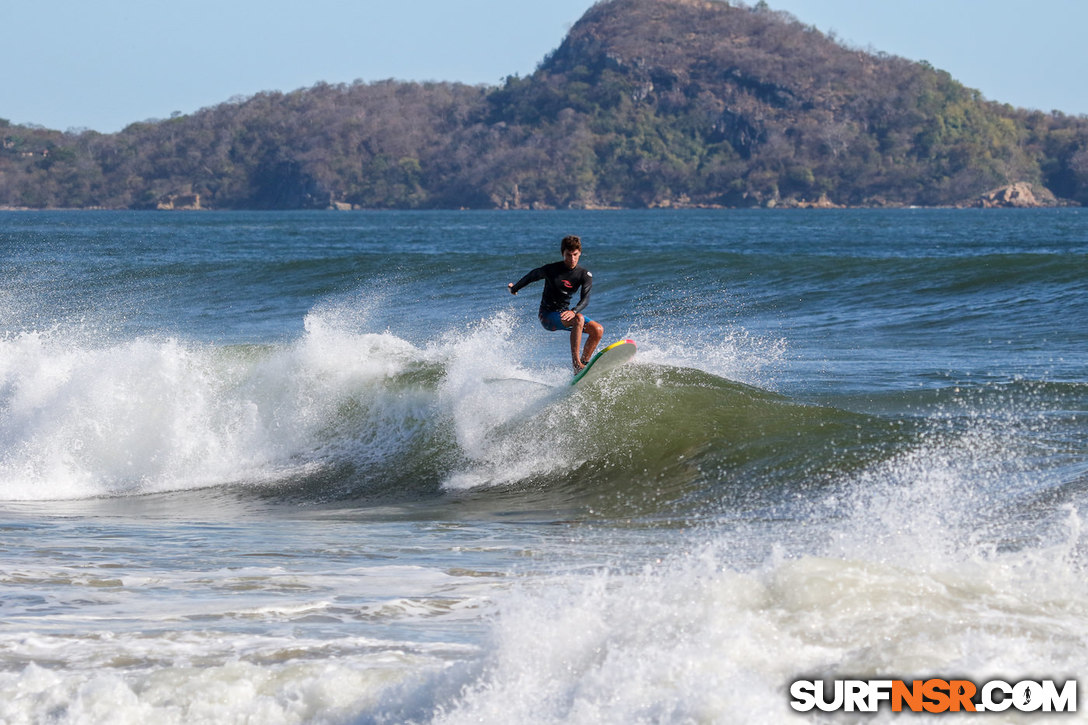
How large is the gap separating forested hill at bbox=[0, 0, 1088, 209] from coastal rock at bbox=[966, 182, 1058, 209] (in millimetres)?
1921

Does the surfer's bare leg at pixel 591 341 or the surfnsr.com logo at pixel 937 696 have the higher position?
the surfer's bare leg at pixel 591 341

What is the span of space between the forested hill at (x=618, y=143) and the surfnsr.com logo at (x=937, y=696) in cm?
16345

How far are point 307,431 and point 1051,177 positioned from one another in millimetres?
176764

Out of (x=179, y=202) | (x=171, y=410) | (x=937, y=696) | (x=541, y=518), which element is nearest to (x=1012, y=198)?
(x=179, y=202)

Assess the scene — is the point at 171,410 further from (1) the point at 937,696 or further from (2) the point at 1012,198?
(2) the point at 1012,198

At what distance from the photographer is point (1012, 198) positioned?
158 metres

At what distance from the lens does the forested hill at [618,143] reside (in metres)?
167

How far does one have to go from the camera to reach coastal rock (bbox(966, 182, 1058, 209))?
157250mm

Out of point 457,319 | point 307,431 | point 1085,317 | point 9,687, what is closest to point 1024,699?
point 9,687

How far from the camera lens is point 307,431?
11922mm

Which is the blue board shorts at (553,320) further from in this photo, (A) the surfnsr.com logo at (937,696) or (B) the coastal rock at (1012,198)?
(B) the coastal rock at (1012,198)

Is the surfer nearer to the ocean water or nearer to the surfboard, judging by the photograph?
the surfboard

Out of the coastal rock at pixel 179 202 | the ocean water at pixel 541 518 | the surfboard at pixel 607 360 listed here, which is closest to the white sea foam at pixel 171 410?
the ocean water at pixel 541 518

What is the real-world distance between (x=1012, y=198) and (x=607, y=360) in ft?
532
